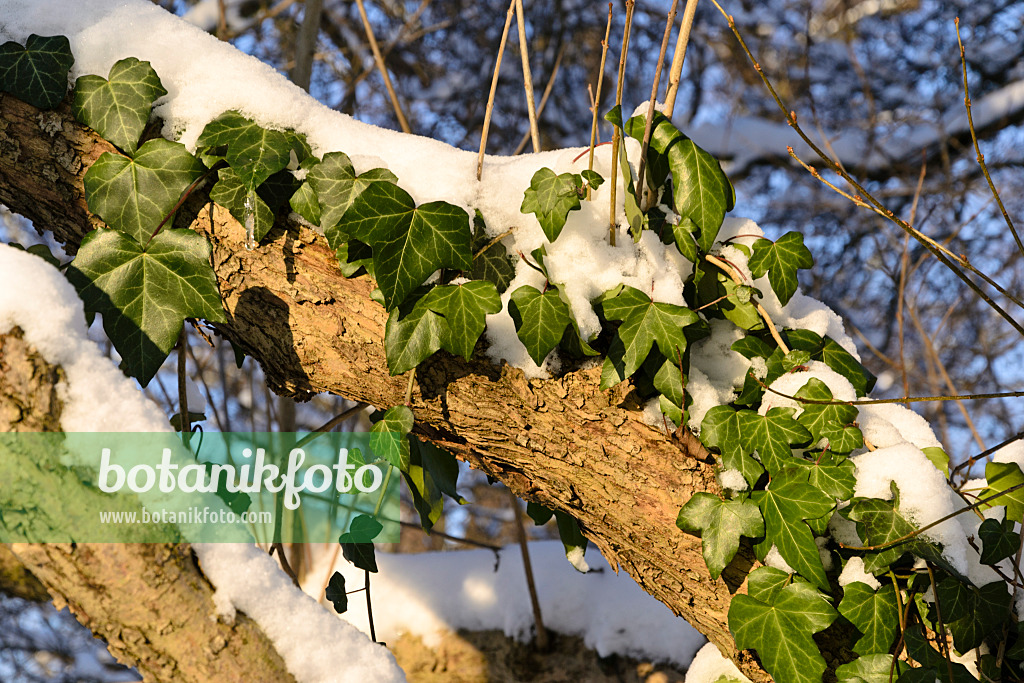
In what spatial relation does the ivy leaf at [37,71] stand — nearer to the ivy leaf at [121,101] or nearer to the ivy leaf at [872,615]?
the ivy leaf at [121,101]

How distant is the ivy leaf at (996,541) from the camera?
0.74 meters

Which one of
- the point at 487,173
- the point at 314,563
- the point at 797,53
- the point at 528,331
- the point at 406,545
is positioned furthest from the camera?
the point at 406,545

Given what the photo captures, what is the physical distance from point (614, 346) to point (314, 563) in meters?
1.74

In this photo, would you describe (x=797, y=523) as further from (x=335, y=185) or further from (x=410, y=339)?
(x=335, y=185)

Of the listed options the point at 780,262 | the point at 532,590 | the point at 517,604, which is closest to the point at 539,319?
the point at 780,262

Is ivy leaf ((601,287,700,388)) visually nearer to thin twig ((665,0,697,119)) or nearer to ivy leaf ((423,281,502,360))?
ivy leaf ((423,281,502,360))

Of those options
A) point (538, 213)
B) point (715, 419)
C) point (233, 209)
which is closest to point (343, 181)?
point (233, 209)

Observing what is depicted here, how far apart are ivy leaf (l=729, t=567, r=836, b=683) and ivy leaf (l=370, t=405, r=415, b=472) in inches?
17.5

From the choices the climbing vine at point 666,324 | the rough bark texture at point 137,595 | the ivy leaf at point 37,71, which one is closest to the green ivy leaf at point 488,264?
the climbing vine at point 666,324

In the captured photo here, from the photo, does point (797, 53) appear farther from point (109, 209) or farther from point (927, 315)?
point (109, 209)

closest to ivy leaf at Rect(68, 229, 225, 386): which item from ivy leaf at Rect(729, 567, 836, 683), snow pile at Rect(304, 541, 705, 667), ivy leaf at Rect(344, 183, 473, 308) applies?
ivy leaf at Rect(344, 183, 473, 308)

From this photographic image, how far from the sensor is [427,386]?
0.84m

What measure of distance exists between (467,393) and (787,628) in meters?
0.46

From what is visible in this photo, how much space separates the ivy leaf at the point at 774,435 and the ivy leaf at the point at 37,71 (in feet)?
3.20
